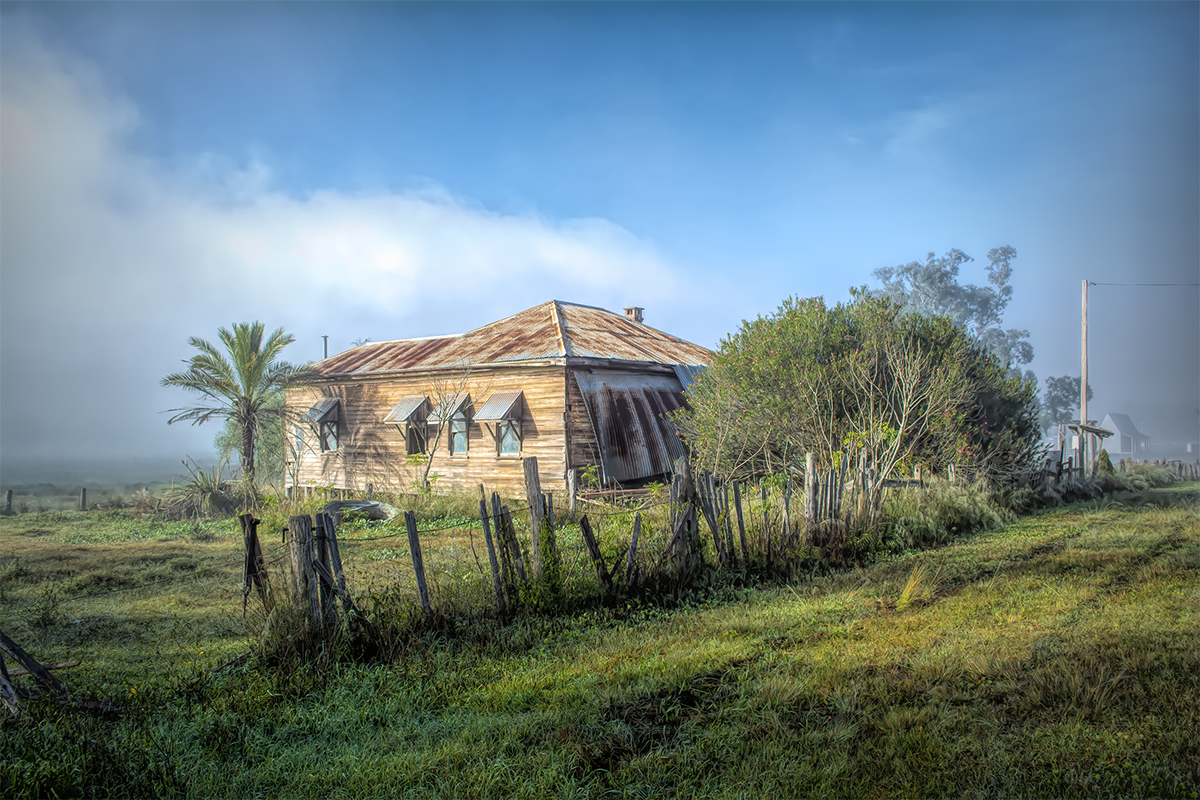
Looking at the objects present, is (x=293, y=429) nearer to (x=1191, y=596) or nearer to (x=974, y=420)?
(x=974, y=420)

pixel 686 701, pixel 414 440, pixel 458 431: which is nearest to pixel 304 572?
pixel 686 701

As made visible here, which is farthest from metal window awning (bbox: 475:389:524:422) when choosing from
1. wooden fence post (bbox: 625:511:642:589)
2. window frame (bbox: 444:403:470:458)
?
wooden fence post (bbox: 625:511:642:589)

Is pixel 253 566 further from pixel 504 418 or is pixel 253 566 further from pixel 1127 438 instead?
pixel 1127 438

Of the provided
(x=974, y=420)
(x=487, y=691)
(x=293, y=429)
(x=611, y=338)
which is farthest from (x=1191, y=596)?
(x=293, y=429)

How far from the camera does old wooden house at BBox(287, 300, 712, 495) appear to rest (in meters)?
16.8

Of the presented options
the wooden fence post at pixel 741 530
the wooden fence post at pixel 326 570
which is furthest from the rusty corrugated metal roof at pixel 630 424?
the wooden fence post at pixel 326 570

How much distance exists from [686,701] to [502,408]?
1278 centimetres

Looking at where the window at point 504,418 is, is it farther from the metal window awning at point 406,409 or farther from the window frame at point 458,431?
the metal window awning at point 406,409

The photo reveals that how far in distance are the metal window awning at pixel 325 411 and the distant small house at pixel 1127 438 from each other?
8085 centimetres

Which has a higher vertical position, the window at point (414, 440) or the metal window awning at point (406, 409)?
the metal window awning at point (406, 409)

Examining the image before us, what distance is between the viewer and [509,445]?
Result: 57.7ft

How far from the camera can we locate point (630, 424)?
693 inches

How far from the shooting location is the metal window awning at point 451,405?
18.1 meters

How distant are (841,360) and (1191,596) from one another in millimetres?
7692
